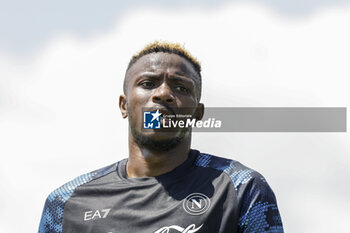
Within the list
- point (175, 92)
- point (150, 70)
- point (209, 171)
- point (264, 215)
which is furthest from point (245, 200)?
point (150, 70)

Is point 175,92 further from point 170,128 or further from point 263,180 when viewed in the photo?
point 263,180

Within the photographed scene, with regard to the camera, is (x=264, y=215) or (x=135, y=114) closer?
(x=264, y=215)

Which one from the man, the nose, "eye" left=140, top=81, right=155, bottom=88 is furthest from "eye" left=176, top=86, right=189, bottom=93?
"eye" left=140, top=81, right=155, bottom=88

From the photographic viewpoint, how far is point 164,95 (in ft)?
23.0

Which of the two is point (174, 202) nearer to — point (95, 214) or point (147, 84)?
point (95, 214)

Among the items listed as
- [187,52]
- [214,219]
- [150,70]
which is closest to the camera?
[214,219]

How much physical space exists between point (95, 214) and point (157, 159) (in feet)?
3.65

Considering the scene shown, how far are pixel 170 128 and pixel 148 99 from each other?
54 cm

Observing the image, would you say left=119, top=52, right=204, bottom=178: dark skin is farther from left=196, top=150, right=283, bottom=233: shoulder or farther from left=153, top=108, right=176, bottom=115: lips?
left=196, top=150, right=283, bottom=233: shoulder

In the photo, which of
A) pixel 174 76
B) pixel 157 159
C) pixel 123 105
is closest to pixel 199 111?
pixel 174 76

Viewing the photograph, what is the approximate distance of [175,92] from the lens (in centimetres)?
715

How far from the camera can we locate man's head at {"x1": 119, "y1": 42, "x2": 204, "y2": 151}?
704cm

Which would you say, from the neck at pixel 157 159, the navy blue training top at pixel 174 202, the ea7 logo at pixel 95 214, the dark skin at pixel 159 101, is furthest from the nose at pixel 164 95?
the ea7 logo at pixel 95 214

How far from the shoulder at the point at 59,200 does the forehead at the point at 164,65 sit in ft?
4.99
